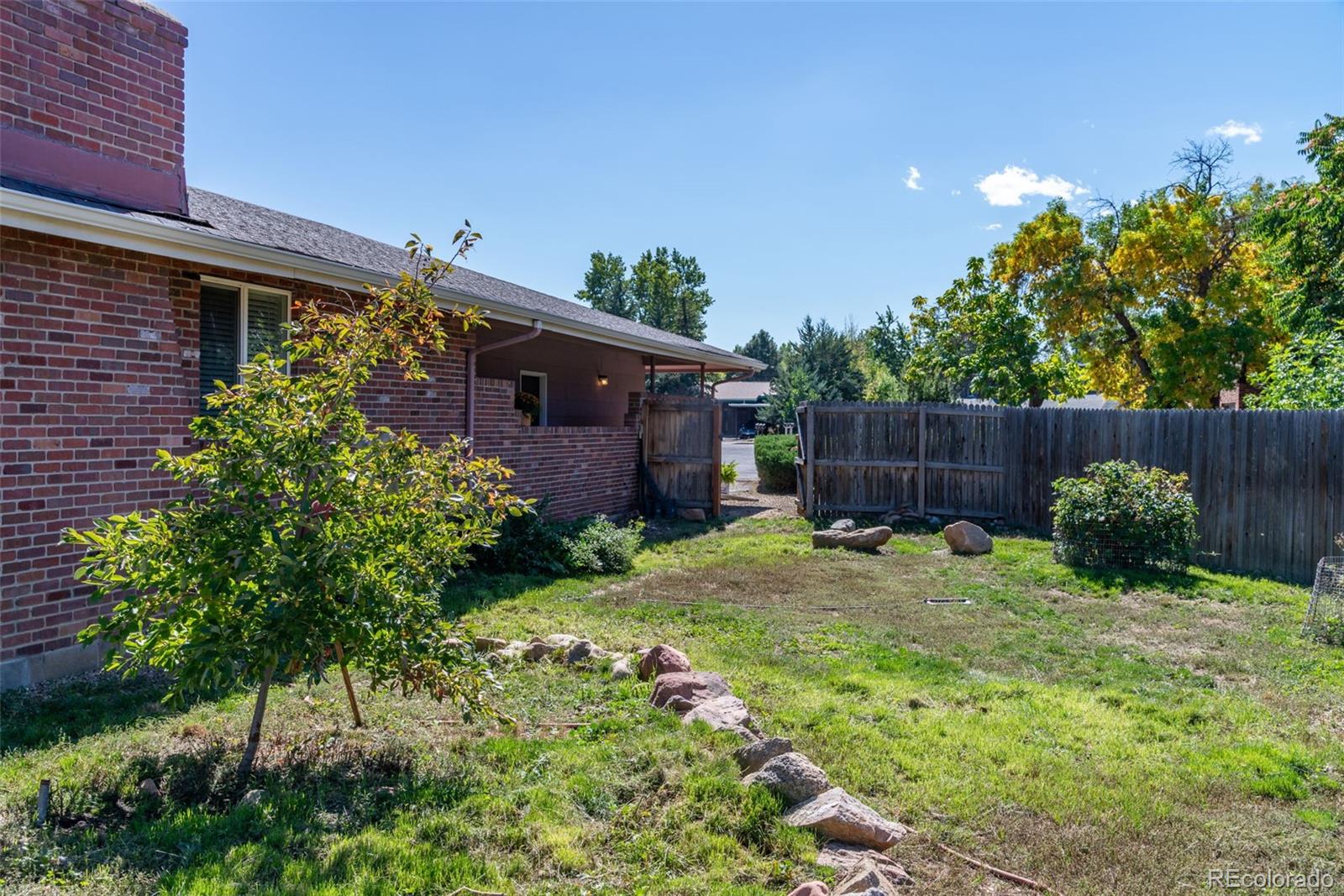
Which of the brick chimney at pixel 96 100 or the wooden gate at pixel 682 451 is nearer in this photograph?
the brick chimney at pixel 96 100

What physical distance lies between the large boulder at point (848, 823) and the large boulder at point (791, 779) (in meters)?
0.09

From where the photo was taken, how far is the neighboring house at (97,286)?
4.33m

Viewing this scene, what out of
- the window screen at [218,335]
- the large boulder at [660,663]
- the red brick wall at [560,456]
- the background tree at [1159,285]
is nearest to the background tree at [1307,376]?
the background tree at [1159,285]

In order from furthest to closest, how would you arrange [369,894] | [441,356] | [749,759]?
[441,356] < [749,759] < [369,894]

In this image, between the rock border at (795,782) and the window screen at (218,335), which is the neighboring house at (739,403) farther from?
the rock border at (795,782)

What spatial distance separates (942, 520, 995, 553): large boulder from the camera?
969 cm

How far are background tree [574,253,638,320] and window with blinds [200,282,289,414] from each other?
4460 cm

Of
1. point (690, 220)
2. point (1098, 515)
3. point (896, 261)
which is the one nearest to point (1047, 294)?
point (896, 261)

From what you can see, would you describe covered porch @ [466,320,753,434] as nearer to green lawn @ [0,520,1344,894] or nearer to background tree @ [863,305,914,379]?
green lawn @ [0,520,1344,894]

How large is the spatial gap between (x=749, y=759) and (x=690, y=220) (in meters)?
20.6

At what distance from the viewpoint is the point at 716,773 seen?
3.24 meters

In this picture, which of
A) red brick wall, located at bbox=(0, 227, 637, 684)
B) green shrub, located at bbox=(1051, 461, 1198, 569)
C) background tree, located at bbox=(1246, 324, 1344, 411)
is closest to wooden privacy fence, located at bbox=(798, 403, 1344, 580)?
background tree, located at bbox=(1246, 324, 1344, 411)

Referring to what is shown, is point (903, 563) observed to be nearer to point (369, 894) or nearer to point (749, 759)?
point (749, 759)

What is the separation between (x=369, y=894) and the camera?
2.36m
